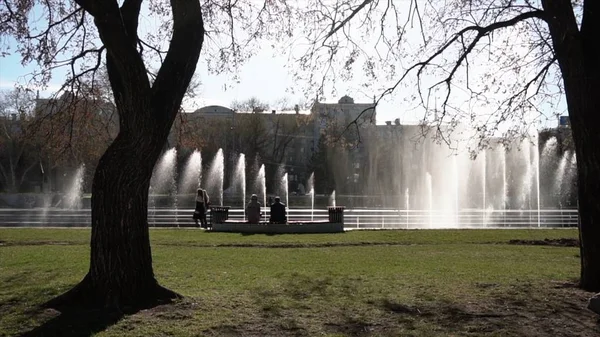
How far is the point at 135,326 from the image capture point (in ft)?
21.1

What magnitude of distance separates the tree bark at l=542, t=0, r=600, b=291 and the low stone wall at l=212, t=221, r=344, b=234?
12.3 m

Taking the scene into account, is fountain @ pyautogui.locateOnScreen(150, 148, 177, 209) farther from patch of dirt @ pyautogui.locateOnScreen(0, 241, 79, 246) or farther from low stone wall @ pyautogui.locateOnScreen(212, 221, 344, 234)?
patch of dirt @ pyautogui.locateOnScreen(0, 241, 79, 246)

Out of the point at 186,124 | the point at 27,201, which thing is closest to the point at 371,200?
the point at 27,201

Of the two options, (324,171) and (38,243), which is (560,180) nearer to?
(324,171)

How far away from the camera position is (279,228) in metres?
20.2

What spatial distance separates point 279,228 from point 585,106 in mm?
12968

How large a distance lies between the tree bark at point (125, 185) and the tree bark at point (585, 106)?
573 cm

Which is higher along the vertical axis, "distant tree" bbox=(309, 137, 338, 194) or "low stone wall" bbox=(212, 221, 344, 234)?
"distant tree" bbox=(309, 137, 338, 194)

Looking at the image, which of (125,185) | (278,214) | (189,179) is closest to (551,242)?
(278,214)

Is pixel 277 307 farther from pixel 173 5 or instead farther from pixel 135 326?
pixel 173 5

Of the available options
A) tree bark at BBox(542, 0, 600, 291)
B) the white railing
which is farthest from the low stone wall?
tree bark at BBox(542, 0, 600, 291)

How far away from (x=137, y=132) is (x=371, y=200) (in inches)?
1779

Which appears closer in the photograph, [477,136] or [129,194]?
[129,194]

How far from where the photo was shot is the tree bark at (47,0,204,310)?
7312 mm
